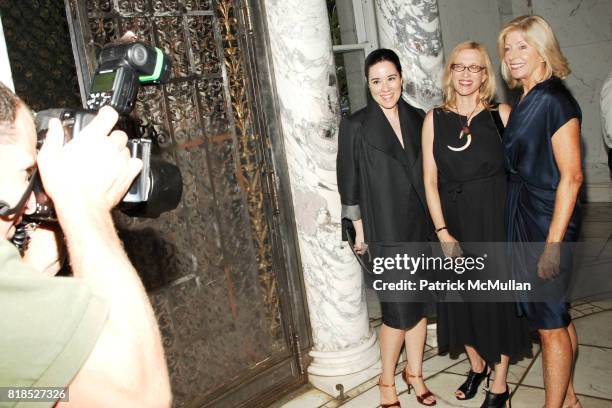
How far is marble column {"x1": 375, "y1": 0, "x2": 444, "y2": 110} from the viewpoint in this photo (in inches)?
133

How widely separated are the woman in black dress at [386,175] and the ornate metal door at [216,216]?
53cm

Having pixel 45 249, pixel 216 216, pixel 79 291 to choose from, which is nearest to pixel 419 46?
pixel 216 216

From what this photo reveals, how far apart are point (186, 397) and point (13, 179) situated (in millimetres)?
2119

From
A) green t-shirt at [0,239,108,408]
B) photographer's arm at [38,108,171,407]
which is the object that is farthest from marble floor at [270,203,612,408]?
green t-shirt at [0,239,108,408]

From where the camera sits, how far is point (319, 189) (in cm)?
307

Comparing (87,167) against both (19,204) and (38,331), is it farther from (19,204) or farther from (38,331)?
(38,331)

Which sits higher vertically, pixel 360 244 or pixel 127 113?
pixel 127 113

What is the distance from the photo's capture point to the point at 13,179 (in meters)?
0.94

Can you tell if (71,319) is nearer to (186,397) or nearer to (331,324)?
(186,397)

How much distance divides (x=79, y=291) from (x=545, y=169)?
6.69 feet

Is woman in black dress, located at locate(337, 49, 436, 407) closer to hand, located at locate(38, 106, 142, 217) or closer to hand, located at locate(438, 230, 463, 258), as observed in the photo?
hand, located at locate(438, 230, 463, 258)

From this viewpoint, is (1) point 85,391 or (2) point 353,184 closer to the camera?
(1) point 85,391

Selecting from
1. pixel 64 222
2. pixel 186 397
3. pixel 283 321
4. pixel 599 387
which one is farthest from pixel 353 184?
pixel 64 222

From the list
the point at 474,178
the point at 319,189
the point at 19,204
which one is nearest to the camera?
the point at 19,204
